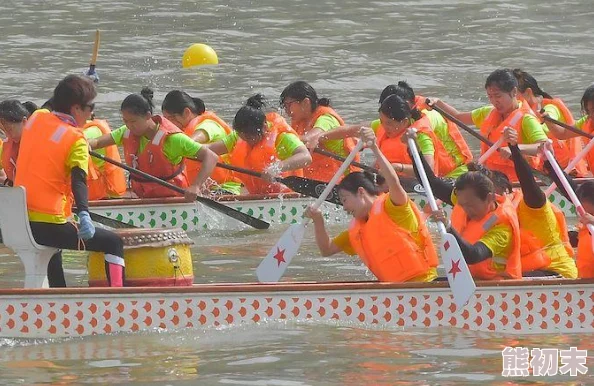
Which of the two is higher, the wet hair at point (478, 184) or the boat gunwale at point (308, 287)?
the wet hair at point (478, 184)

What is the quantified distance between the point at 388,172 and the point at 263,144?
3.65m

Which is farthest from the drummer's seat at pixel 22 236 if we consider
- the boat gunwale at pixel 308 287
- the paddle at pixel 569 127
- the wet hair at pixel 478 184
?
the paddle at pixel 569 127

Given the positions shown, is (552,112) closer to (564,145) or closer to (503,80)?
(564,145)

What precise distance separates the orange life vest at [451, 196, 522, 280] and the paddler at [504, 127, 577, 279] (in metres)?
0.23

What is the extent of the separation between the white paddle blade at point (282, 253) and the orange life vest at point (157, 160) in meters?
1.95

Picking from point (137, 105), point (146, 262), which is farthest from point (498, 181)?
point (137, 105)

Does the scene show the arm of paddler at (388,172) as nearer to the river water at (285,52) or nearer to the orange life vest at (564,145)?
the river water at (285,52)

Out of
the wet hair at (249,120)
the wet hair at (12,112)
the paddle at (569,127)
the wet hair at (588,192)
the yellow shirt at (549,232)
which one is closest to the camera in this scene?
the wet hair at (588,192)

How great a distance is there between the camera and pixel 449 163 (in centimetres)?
1170

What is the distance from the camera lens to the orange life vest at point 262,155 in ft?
36.3

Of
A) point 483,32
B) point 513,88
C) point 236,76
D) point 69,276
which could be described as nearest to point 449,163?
point 513,88

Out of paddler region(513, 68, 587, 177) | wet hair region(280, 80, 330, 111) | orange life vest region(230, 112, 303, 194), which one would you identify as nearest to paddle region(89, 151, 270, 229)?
orange life vest region(230, 112, 303, 194)

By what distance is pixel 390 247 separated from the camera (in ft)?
25.7

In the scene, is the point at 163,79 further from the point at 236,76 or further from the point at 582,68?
the point at 582,68
